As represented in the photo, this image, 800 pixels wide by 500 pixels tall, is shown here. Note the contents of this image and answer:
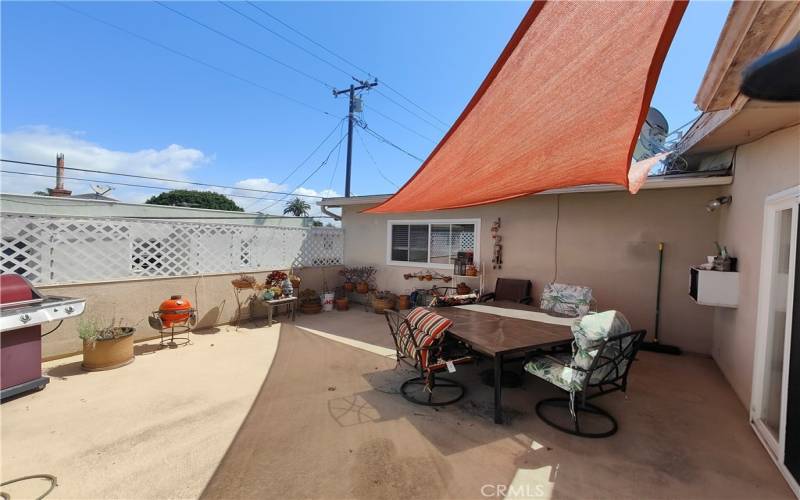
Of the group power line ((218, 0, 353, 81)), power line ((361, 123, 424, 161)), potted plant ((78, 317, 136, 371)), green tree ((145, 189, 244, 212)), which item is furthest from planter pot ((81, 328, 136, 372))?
green tree ((145, 189, 244, 212))

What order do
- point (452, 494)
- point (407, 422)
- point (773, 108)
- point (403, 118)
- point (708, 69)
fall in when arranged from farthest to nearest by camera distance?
point (403, 118)
point (407, 422)
point (773, 108)
point (708, 69)
point (452, 494)

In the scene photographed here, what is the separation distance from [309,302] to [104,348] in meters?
3.76

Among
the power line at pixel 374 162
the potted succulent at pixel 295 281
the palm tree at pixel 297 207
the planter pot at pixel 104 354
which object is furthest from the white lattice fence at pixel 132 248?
the palm tree at pixel 297 207

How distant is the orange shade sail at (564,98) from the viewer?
1509mm

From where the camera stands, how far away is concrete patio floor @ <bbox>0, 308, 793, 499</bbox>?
7.33 ft

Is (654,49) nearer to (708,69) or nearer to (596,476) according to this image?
(708,69)

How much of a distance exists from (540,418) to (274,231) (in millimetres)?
6231

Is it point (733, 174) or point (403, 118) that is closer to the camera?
point (733, 174)

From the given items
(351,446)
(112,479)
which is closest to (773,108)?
(351,446)

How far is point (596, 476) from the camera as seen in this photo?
2.34m

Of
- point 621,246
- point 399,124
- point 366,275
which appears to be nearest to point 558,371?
point 621,246

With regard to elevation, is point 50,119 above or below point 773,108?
above

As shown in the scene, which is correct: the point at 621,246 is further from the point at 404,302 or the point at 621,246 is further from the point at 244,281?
the point at 244,281

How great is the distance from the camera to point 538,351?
11.4 ft
